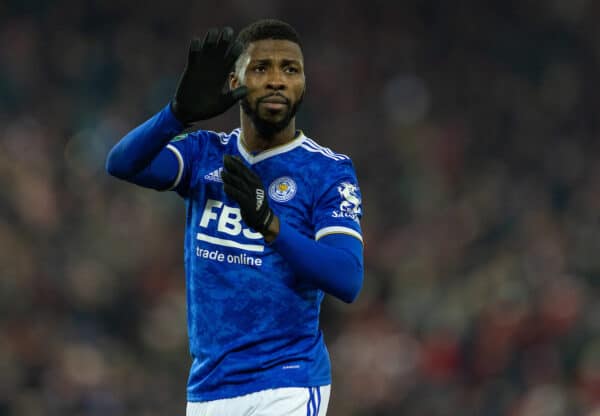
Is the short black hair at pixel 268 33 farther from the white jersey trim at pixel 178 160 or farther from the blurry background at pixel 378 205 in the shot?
the blurry background at pixel 378 205

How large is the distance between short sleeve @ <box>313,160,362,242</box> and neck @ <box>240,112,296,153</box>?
21 cm

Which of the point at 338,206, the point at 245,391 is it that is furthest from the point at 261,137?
the point at 245,391

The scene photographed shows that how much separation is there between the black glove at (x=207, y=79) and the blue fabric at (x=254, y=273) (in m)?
0.09

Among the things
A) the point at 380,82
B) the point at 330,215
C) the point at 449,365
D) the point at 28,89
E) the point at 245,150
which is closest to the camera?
the point at 330,215

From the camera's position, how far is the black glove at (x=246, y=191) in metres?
3.63

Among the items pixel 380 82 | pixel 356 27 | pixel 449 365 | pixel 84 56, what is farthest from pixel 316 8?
pixel 449 365

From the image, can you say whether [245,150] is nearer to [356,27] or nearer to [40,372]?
[40,372]

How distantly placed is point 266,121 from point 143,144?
1.41 feet

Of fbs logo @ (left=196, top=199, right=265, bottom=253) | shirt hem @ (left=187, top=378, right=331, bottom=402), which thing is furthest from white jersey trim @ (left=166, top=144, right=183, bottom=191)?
shirt hem @ (left=187, top=378, right=331, bottom=402)

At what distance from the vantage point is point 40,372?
874cm

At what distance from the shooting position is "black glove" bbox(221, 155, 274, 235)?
3635 millimetres

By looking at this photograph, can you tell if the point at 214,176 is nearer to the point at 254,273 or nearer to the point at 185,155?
the point at 185,155

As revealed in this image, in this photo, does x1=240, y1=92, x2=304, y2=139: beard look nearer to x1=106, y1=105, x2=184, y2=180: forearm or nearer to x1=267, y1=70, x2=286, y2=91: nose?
x1=267, y1=70, x2=286, y2=91: nose

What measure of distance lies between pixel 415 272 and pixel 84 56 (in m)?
4.81
